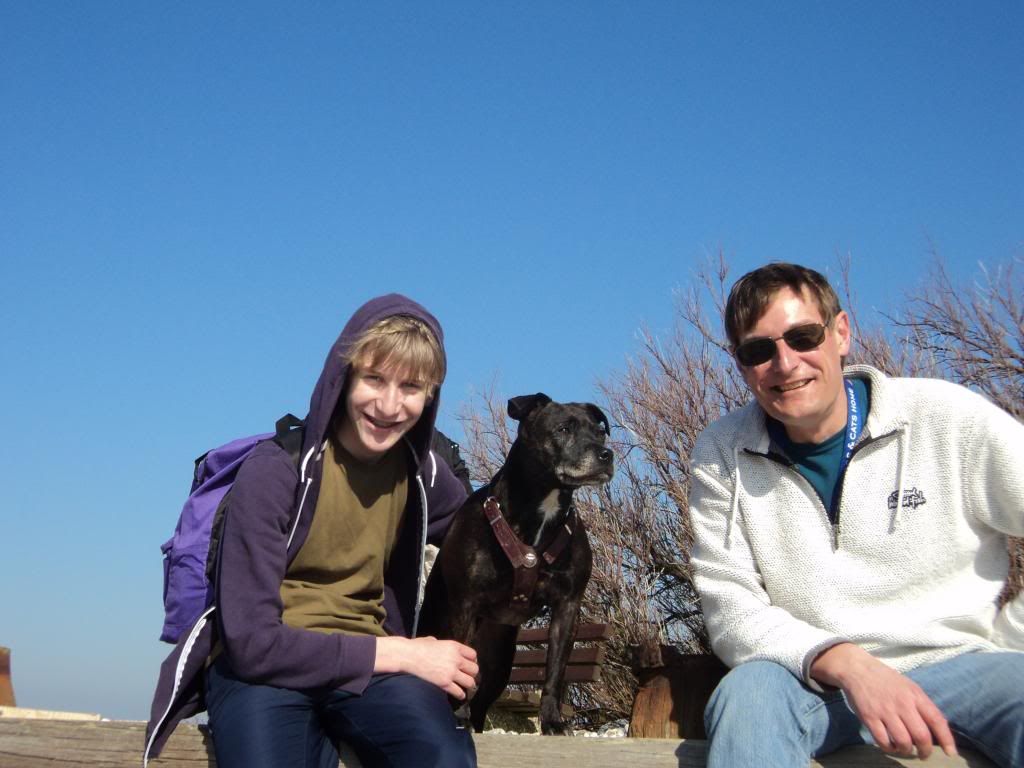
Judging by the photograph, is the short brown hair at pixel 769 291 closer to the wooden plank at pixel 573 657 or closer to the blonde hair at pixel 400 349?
the blonde hair at pixel 400 349

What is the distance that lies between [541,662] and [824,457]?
314 cm

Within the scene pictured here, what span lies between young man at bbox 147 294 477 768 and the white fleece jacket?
84 centimetres

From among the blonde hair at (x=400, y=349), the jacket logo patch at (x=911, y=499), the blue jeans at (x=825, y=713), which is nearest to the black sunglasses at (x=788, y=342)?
the jacket logo patch at (x=911, y=499)

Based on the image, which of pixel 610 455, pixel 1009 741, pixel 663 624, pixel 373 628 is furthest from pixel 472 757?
pixel 663 624

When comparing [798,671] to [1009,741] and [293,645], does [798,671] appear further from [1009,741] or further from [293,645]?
[293,645]

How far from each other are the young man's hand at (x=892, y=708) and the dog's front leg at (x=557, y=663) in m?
2.02

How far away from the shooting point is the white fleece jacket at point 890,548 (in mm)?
2619

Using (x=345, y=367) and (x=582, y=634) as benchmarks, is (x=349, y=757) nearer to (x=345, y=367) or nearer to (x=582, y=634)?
(x=345, y=367)

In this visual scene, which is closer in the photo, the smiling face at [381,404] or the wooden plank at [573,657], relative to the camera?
the smiling face at [381,404]

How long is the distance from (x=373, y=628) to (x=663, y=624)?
574 centimetres

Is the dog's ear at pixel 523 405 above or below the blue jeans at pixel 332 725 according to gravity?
above

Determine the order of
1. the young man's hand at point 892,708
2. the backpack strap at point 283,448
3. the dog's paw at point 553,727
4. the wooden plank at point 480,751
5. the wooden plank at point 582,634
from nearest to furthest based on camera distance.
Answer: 1. the young man's hand at point 892,708
2. the wooden plank at point 480,751
3. the backpack strap at point 283,448
4. the dog's paw at point 553,727
5. the wooden plank at point 582,634

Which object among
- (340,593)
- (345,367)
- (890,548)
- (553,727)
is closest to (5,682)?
(340,593)

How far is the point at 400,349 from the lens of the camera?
3.16m
